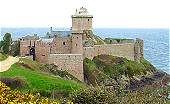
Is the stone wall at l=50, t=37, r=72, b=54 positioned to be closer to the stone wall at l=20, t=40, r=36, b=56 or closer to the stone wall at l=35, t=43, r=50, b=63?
the stone wall at l=35, t=43, r=50, b=63

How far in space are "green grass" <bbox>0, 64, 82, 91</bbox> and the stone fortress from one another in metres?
5.34

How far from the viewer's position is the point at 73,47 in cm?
5003

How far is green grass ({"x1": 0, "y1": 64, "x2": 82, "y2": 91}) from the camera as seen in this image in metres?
38.5

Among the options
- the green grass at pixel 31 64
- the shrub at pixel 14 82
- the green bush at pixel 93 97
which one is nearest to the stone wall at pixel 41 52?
the green grass at pixel 31 64

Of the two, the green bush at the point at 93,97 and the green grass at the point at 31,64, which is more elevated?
the green bush at the point at 93,97

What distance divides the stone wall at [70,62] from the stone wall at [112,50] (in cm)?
357

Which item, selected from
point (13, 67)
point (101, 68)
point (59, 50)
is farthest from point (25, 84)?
point (101, 68)

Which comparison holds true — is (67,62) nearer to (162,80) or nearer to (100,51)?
(100,51)

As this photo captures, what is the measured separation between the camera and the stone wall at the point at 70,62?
47469 millimetres

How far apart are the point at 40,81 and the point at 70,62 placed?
8324 mm
